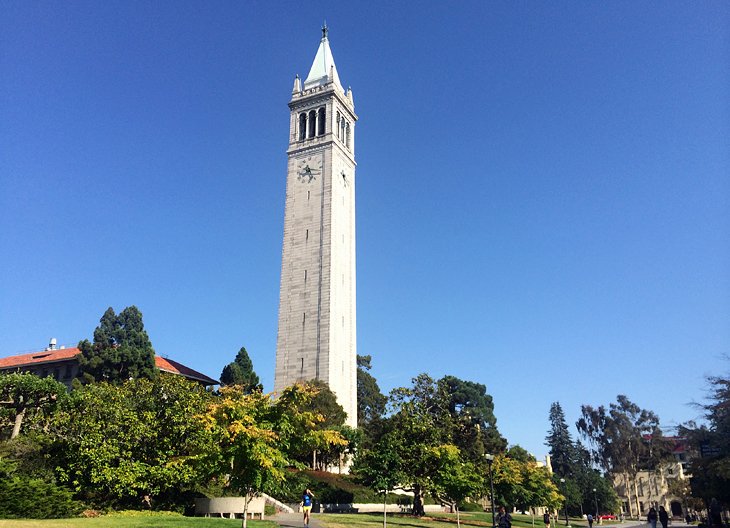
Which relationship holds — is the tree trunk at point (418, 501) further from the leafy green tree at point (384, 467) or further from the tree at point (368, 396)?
the tree at point (368, 396)

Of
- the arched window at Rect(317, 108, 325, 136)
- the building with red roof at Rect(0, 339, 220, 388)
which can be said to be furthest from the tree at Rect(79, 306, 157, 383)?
the arched window at Rect(317, 108, 325, 136)

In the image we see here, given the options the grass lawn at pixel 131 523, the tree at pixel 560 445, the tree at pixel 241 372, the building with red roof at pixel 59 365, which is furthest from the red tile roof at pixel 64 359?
the tree at pixel 560 445

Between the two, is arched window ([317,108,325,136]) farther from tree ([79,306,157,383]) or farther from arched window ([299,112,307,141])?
tree ([79,306,157,383])

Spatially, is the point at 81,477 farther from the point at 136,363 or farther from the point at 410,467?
the point at 136,363

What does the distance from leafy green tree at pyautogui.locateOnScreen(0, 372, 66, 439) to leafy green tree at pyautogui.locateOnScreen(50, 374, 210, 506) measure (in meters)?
4.27

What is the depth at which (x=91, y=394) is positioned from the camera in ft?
98.8

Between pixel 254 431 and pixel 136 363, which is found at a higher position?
pixel 136 363

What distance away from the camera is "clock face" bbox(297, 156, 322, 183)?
71.3 metres

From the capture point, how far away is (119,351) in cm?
5184

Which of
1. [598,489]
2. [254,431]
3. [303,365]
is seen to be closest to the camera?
[254,431]

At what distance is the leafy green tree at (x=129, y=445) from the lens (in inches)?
1040

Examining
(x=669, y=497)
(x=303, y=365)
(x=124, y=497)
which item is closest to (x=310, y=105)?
(x=303, y=365)

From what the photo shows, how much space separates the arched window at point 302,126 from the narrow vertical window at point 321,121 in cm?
216

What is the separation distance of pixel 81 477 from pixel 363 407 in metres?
59.7
